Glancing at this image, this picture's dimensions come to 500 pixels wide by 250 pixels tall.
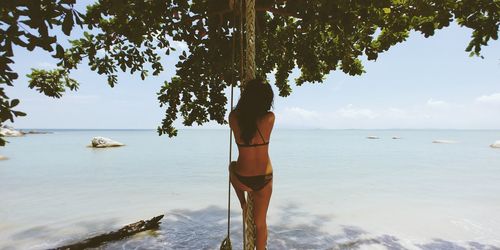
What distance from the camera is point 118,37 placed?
6738mm

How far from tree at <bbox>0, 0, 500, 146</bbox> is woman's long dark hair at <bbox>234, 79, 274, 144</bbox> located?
63 centimetres

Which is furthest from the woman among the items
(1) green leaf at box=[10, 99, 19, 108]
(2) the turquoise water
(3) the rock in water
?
(3) the rock in water

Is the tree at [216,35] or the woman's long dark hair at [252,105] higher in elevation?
the tree at [216,35]

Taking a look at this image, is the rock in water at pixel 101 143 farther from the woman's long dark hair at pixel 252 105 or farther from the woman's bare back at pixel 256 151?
the woman's long dark hair at pixel 252 105

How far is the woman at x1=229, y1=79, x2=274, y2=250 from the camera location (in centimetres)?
284

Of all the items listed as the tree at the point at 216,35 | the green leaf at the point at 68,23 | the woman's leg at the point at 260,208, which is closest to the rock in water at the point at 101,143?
the tree at the point at 216,35

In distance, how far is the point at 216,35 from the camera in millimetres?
6102

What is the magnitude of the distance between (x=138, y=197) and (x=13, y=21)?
10.8 metres

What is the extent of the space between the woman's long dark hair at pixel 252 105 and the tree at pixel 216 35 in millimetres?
633

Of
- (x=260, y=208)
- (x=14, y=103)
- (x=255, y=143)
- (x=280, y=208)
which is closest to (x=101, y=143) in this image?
(x=280, y=208)

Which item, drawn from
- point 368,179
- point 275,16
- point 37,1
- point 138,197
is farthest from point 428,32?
point 368,179

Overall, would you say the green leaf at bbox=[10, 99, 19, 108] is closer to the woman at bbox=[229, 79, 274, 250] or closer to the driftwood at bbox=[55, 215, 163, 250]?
the woman at bbox=[229, 79, 274, 250]

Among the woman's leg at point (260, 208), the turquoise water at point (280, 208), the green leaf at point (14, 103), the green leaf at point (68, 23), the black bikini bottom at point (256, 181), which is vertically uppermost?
the green leaf at point (68, 23)

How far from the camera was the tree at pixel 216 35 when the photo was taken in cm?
307
